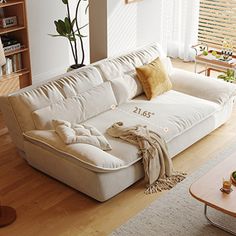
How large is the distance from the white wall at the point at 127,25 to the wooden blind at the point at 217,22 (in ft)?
4.52

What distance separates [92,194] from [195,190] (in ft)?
2.82

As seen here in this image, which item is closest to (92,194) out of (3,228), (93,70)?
(3,228)

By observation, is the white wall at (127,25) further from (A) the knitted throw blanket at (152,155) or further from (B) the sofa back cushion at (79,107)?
(A) the knitted throw blanket at (152,155)

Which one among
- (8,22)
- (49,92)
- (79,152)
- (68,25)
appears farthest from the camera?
(8,22)

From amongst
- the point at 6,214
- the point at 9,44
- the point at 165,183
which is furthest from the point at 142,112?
the point at 9,44

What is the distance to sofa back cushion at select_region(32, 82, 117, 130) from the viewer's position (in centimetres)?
431

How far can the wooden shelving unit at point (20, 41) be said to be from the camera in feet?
18.8

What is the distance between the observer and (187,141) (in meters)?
4.75

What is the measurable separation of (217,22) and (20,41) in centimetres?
294

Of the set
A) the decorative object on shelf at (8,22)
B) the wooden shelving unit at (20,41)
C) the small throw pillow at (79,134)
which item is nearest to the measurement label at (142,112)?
the small throw pillow at (79,134)

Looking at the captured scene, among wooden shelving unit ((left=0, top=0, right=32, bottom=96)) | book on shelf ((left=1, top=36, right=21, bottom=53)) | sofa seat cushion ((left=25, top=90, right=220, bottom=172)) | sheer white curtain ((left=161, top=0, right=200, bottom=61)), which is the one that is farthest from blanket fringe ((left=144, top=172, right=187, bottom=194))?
sheer white curtain ((left=161, top=0, right=200, bottom=61))

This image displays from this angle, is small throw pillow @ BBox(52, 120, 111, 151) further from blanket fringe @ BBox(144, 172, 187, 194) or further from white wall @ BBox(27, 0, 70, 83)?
white wall @ BBox(27, 0, 70, 83)

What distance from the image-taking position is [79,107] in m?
4.52

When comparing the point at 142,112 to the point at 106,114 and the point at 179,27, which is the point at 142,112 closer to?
the point at 106,114
